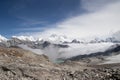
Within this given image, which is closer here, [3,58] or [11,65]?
[11,65]

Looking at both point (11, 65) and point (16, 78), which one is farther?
point (11, 65)

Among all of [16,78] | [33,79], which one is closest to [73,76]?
[33,79]

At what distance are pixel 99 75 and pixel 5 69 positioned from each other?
67.1 ft

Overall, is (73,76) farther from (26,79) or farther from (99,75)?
(26,79)

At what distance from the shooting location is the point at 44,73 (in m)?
51.6

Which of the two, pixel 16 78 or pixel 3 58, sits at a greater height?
pixel 3 58

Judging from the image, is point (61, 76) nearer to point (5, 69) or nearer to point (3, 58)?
point (5, 69)

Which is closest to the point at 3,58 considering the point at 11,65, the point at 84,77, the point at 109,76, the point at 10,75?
the point at 11,65

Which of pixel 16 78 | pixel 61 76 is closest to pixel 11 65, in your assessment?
pixel 16 78

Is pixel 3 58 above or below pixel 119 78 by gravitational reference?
above

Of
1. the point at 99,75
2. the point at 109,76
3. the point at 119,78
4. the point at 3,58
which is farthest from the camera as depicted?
the point at 3,58

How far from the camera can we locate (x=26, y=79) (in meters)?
47.4

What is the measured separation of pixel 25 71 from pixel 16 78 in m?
3.86

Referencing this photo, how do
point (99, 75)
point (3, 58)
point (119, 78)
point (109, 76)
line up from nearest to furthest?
1. point (119, 78)
2. point (109, 76)
3. point (99, 75)
4. point (3, 58)
